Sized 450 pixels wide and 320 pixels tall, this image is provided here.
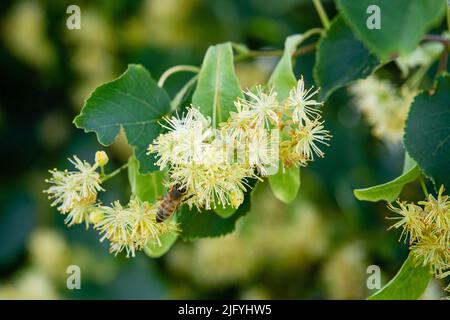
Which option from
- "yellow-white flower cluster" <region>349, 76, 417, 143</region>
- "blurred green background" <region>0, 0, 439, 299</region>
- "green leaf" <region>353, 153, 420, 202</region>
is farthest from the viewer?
"blurred green background" <region>0, 0, 439, 299</region>

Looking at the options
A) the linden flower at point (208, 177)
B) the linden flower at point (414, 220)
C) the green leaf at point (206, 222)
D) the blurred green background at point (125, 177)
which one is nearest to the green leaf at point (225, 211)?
the green leaf at point (206, 222)

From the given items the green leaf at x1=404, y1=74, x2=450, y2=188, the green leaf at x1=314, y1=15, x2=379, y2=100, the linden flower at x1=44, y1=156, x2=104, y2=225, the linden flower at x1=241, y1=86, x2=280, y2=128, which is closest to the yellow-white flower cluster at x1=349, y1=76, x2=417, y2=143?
the green leaf at x1=314, y1=15, x2=379, y2=100

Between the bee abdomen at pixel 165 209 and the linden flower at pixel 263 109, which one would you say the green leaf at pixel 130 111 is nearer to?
the bee abdomen at pixel 165 209

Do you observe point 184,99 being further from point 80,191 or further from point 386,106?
point 386,106

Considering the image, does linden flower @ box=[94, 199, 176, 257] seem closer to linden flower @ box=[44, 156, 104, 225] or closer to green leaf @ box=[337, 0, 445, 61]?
linden flower @ box=[44, 156, 104, 225]

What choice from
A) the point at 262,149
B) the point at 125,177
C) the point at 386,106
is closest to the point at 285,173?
the point at 262,149

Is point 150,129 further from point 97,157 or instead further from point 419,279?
point 419,279
